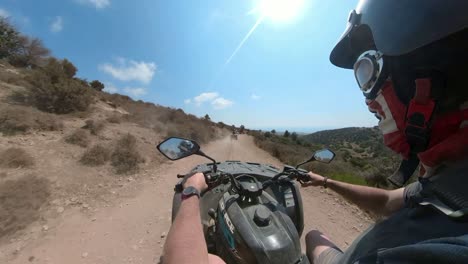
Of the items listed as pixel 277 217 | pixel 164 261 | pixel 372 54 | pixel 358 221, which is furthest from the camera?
pixel 358 221

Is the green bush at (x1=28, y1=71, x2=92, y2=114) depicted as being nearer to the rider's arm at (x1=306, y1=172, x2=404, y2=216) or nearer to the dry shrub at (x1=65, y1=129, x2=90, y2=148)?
the dry shrub at (x1=65, y1=129, x2=90, y2=148)

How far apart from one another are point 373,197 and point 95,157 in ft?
23.6

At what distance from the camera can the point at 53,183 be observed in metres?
5.45

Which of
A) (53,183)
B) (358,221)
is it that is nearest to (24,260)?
(53,183)

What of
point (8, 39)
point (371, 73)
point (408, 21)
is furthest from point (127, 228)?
point (8, 39)

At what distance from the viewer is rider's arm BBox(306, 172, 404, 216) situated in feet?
6.89

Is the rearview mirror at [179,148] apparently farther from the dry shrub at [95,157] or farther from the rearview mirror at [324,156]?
the dry shrub at [95,157]

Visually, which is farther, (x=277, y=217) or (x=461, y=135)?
(x=277, y=217)

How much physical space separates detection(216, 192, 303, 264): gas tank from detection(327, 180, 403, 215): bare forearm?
37.5 inches

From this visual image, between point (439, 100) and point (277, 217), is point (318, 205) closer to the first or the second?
point (277, 217)

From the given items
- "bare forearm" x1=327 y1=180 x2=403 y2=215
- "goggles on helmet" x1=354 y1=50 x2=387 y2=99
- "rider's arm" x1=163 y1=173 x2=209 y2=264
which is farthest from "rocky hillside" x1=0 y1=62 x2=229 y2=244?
"goggles on helmet" x1=354 y1=50 x2=387 y2=99

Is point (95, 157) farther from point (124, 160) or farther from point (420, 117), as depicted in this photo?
point (420, 117)

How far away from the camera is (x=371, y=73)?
4.10 ft

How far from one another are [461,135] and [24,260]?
5.05 m
